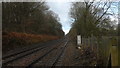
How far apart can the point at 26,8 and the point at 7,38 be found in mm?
16214

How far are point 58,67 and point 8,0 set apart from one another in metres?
26.9

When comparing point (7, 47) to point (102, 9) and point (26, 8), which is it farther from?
point (26, 8)

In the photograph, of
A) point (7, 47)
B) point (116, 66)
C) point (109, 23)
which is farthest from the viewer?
point (109, 23)

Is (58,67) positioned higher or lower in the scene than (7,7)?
lower

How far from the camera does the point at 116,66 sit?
5.85m

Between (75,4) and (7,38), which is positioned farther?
(75,4)

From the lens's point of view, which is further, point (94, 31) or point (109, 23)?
point (109, 23)

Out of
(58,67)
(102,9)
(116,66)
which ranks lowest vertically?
(58,67)

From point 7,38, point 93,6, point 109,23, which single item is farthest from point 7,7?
point 109,23

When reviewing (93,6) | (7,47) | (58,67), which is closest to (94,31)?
(93,6)

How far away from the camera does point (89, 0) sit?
3444 centimetres

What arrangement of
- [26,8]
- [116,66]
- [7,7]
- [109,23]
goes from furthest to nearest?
[26,8] → [7,7] → [109,23] → [116,66]

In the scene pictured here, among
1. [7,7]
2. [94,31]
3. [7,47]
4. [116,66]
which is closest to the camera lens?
[116,66]

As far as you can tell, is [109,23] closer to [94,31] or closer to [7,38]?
[94,31]
